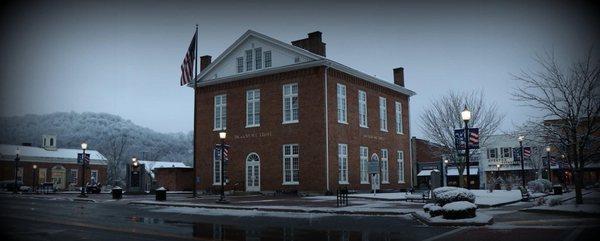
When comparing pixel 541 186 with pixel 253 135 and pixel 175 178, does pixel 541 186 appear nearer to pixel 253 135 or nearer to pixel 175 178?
pixel 253 135

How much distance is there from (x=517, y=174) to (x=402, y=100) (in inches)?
1289

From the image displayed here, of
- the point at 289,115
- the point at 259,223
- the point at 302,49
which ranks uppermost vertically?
the point at 302,49

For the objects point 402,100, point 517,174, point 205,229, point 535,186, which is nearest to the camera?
point 205,229

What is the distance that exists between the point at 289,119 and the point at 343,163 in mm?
5437

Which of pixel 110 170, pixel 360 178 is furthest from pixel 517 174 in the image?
pixel 110 170

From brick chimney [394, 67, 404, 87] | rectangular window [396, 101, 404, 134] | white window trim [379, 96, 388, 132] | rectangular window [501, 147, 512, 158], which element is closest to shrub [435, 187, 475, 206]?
white window trim [379, 96, 388, 132]

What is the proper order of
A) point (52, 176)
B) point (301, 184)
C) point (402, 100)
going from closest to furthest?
1. point (301, 184)
2. point (402, 100)
3. point (52, 176)

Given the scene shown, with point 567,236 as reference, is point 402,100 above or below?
above

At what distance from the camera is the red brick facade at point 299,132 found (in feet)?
120

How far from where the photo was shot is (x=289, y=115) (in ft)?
126

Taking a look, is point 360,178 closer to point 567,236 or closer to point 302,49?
point 302,49

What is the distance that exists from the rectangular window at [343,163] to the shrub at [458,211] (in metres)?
21.3

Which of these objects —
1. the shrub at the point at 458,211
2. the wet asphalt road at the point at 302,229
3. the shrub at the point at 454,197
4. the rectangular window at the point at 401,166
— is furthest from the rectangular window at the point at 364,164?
the shrub at the point at 458,211

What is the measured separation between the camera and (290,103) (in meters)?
38.4
